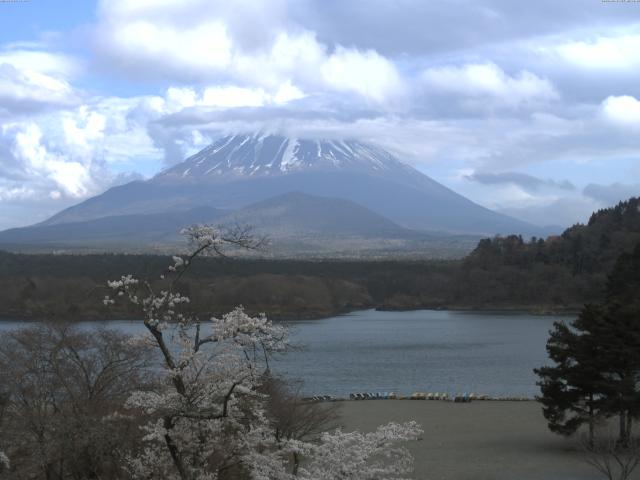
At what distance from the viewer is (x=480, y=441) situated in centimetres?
1504

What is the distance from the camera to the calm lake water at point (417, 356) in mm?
→ 24000

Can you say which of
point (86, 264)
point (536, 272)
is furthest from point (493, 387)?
point (86, 264)

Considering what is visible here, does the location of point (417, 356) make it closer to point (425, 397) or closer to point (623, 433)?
point (425, 397)

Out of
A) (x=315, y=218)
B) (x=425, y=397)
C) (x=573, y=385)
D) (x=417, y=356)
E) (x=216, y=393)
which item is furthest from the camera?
(x=315, y=218)

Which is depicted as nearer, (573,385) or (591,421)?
(591,421)

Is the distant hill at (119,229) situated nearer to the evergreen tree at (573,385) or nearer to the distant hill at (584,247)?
the distant hill at (584,247)

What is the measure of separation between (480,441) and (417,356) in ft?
53.7

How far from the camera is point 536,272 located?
62.0 metres

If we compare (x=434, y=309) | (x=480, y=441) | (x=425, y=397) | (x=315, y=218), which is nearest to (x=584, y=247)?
(x=434, y=309)

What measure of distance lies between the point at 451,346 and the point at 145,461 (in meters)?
28.5

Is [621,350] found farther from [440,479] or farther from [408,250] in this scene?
[408,250]

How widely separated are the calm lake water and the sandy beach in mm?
2271

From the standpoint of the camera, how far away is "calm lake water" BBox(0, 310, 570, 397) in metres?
24.0

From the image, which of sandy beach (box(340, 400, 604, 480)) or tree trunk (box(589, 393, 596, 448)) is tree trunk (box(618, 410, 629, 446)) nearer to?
tree trunk (box(589, 393, 596, 448))
